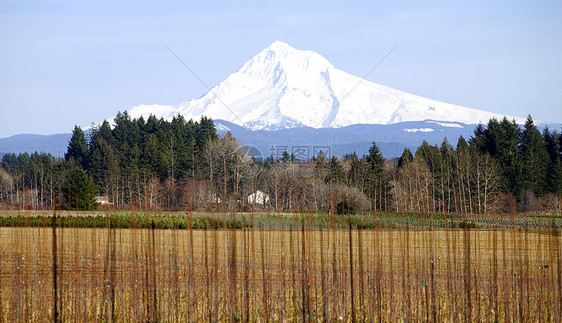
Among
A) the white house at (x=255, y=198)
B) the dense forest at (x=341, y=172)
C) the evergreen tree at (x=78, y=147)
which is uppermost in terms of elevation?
the evergreen tree at (x=78, y=147)

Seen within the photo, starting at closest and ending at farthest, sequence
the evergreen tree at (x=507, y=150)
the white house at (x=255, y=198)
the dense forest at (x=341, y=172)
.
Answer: the white house at (x=255, y=198), the dense forest at (x=341, y=172), the evergreen tree at (x=507, y=150)

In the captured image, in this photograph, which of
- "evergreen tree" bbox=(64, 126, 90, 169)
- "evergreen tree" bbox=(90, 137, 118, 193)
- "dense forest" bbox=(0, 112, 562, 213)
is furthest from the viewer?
"evergreen tree" bbox=(64, 126, 90, 169)

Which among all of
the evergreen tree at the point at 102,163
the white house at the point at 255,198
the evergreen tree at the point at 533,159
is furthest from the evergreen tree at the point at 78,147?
the evergreen tree at the point at 533,159

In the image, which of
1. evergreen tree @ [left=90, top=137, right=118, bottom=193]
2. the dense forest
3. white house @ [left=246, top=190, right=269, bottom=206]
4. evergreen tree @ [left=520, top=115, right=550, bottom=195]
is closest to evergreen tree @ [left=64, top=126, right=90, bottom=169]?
the dense forest

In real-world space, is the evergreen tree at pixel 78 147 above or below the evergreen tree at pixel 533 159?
above

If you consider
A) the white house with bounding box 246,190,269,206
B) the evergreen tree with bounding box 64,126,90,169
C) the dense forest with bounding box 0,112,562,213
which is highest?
the evergreen tree with bounding box 64,126,90,169

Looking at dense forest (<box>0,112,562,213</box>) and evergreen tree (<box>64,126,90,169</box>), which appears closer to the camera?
dense forest (<box>0,112,562,213</box>)

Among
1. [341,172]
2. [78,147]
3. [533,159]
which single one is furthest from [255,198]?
[78,147]

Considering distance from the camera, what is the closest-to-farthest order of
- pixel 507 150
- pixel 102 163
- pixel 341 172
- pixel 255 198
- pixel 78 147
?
1. pixel 341 172
2. pixel 255 198
3. pixel 507 150
4. pixel 102 163
5. pixel 78 147

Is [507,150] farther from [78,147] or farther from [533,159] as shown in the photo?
[78,147]

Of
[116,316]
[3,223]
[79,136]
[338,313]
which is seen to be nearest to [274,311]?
[338,313]

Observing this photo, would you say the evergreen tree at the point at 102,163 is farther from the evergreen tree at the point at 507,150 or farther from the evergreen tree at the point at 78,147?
the evergreen tree at the point at 507,150

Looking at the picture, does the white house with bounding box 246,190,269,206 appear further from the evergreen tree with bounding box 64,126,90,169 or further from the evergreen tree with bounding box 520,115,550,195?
the evergreen tree with bounding box 64,126,90,169

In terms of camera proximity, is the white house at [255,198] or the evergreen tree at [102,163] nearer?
the white house at [255,198]
